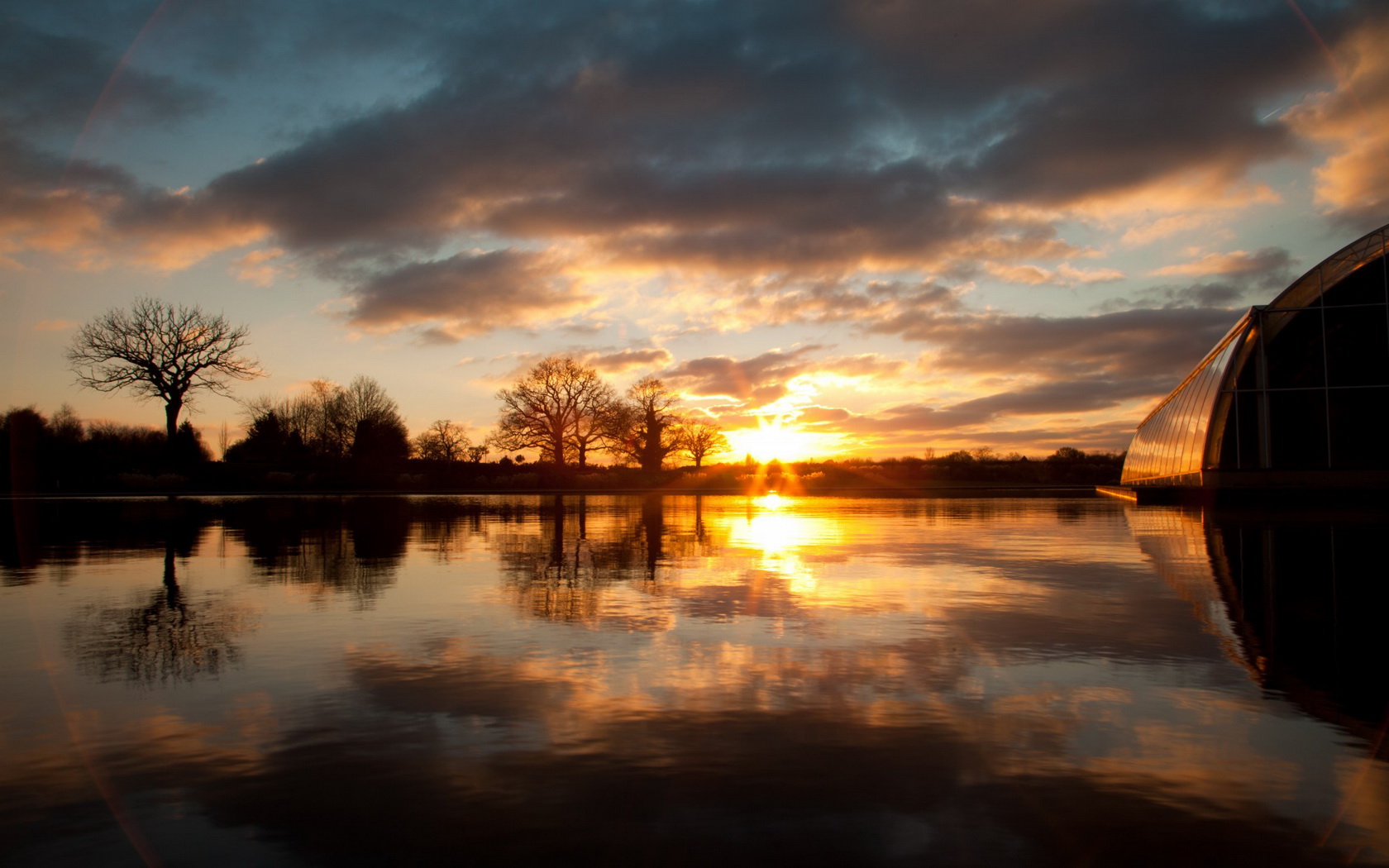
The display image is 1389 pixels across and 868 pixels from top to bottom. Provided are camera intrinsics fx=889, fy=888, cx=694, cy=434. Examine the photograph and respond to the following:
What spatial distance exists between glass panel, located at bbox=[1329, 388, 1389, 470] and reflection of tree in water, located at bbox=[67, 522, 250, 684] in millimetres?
35646

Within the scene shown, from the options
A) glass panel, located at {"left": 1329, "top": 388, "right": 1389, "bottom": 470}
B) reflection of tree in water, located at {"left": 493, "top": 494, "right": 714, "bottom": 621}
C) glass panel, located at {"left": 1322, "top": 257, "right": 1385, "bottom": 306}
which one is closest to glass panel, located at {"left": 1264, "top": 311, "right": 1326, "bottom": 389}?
glass panel, located at {"left": 1322, "top": 257, "right": 1385, "bottom": 306}

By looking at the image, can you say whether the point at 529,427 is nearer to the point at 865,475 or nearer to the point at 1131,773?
the point at 865,475

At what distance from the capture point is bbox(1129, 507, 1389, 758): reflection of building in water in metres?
6.67

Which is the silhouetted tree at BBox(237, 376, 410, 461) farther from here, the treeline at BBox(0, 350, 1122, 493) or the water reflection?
the water reflection

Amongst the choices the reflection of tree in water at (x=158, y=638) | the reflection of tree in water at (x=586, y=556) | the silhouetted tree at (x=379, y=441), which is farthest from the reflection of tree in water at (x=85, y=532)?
the silhouetted tree at (x=379, y=441)

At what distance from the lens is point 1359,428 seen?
104 feet

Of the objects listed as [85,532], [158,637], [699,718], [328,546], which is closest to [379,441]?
[85,532]

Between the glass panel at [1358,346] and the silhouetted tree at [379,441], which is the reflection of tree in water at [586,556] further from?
the silhouetted tree at [379,441]

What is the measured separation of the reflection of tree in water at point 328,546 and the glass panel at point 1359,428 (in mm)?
31946

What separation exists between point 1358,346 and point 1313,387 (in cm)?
216

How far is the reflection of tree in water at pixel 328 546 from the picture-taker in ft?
44.2

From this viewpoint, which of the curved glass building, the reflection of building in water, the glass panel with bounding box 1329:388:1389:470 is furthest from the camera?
the curved glass building

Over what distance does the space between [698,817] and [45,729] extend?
4.53 metres

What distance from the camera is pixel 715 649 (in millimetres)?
8172
